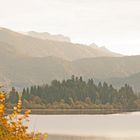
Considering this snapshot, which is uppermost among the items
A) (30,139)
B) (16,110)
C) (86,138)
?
(16,110)

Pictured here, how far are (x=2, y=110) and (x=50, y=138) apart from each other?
226 feet

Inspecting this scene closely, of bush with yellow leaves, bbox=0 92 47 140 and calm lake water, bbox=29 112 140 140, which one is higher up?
bush with yellow leaves, bbox=0 92 47 140

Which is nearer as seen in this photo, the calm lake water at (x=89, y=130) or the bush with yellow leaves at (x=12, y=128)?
the bush with yellow leaves at (x=12, y=128)

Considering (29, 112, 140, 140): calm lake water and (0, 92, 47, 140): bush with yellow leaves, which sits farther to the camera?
(29, 112, 140, 140): calm lake water

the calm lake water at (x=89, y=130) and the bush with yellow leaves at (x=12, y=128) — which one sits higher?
the bush with yellow leaves at (x=12, y=128)

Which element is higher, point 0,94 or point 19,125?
point 0,94

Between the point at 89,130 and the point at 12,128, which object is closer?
the point at 12,128

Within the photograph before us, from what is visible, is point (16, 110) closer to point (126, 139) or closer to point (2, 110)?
point (2, 110)

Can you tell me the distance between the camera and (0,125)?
61.5 feet

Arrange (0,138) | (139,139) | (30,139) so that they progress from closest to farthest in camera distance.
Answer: (0,138) < (30,139) < (139,139)

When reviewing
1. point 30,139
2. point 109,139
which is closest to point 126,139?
point 109,139

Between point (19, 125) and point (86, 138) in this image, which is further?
point (86, 138)

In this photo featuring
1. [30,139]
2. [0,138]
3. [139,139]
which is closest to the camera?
[0,138]

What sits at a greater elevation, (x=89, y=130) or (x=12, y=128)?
(x=12, y=128)
